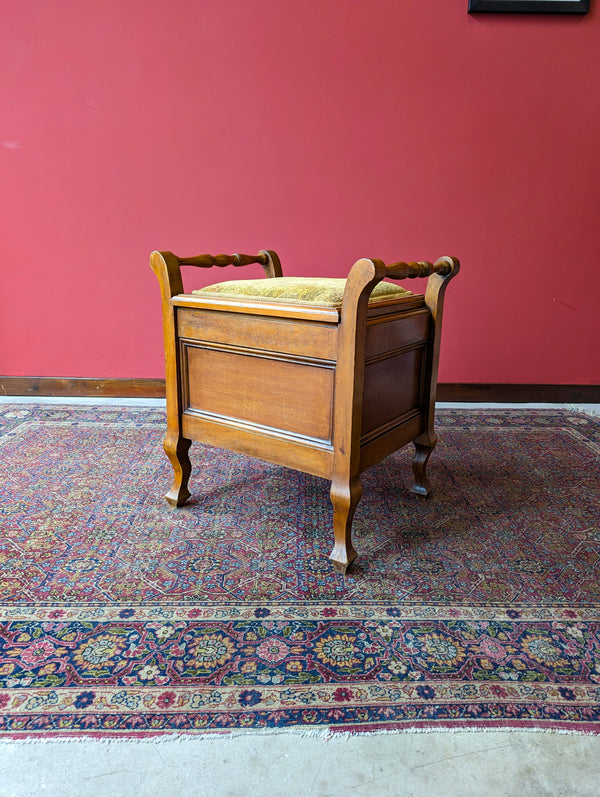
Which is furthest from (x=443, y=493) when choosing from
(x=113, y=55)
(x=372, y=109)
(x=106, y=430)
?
(x=113, y=55)

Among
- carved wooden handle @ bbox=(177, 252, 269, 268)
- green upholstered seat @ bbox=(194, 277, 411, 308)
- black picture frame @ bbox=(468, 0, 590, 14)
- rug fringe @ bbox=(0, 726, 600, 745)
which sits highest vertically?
black picture frame @ bbox=(468, 0, 590, 14)

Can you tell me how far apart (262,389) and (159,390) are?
149 centimetres

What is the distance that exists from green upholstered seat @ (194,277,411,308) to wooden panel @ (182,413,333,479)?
364 mm

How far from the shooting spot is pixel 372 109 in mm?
2568

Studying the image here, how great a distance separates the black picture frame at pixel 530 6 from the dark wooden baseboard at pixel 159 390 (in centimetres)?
172

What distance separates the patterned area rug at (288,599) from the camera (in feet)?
3.22

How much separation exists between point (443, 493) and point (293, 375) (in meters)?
0.78

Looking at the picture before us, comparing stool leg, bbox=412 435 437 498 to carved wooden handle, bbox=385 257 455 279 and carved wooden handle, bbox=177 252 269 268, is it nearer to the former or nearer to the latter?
carved wooden handle, bbox=385 257 455 279

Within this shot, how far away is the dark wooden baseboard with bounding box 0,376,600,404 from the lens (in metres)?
2.83

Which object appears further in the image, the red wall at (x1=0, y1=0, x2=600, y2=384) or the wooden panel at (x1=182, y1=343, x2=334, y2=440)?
the red wall at (x1=0, y1=0, x2=600, y2=384)

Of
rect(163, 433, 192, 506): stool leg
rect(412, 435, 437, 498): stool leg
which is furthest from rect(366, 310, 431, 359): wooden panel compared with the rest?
rect(163, 433, 192, 506): stool leg

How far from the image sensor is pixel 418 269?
1.43 metres

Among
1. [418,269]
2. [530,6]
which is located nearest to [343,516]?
[418,269]

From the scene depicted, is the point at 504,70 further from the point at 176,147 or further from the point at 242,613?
the point at 242,613
